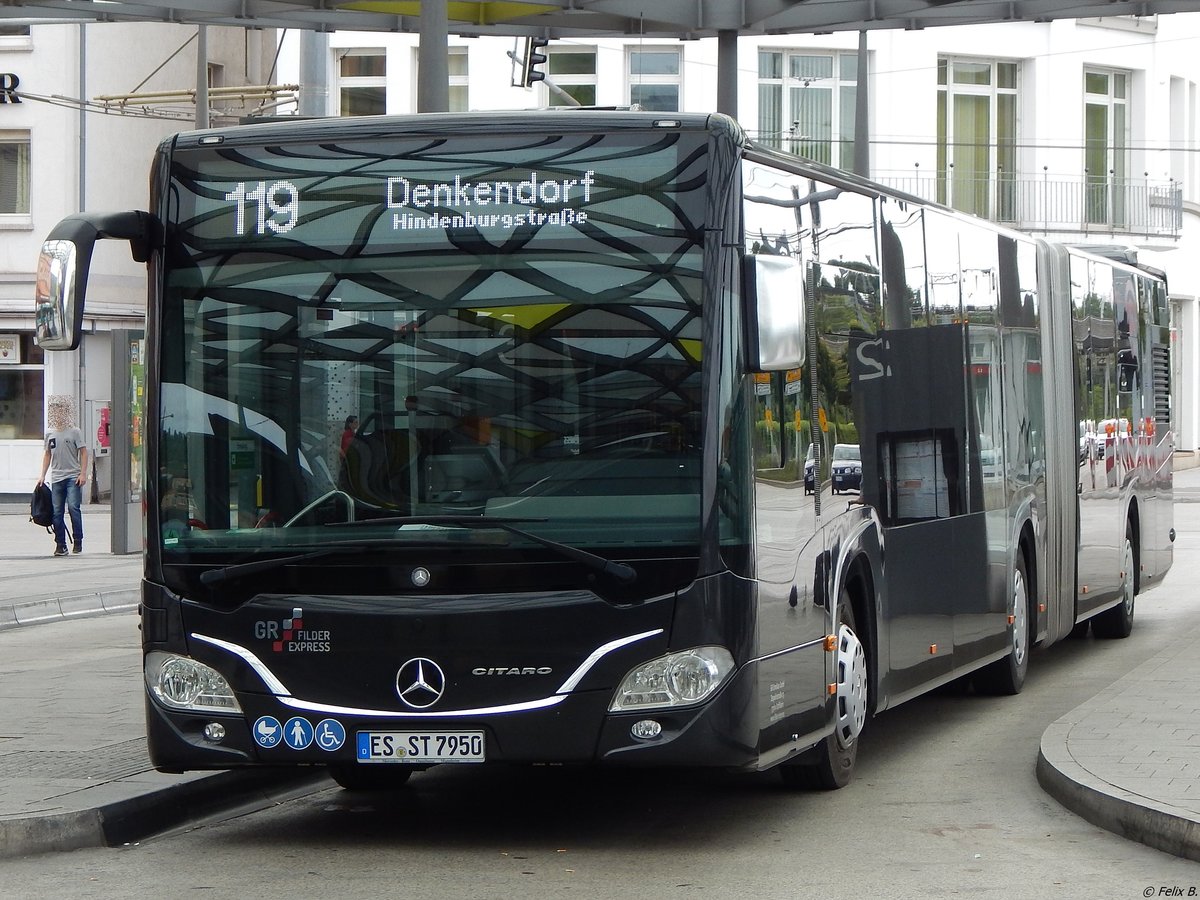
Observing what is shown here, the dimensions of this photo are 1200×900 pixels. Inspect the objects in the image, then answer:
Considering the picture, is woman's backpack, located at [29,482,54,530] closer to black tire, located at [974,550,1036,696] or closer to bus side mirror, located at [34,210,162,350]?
black tire, located at [974,550,1036,696]

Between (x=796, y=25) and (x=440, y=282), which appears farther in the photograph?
(x=796, y=25)

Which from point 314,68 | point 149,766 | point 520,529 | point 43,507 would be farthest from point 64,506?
point 520,529

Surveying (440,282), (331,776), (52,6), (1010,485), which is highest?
(52,6)

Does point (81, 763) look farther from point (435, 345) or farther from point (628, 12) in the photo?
point (628, 12)

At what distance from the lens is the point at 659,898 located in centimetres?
687

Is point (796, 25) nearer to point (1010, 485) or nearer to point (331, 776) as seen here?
point (1010, 485)

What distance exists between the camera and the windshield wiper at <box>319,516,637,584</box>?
24.3ft

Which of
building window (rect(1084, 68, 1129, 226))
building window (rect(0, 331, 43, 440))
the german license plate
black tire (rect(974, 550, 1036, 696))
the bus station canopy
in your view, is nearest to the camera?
the german license plate

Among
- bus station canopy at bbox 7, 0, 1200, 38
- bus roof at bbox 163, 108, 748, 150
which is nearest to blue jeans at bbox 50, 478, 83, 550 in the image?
bus station canopy at bbox 7, 0, 1200, 38

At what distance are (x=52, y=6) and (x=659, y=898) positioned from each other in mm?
11230

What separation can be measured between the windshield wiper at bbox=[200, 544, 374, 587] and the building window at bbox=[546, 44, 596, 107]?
1213 inches

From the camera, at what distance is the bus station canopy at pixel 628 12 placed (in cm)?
1588

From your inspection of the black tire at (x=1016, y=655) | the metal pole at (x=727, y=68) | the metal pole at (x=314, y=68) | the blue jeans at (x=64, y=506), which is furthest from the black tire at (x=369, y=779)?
the blue jeans at (x=64, y=506)

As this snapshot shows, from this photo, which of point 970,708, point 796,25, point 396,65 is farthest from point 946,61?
point 970,708
